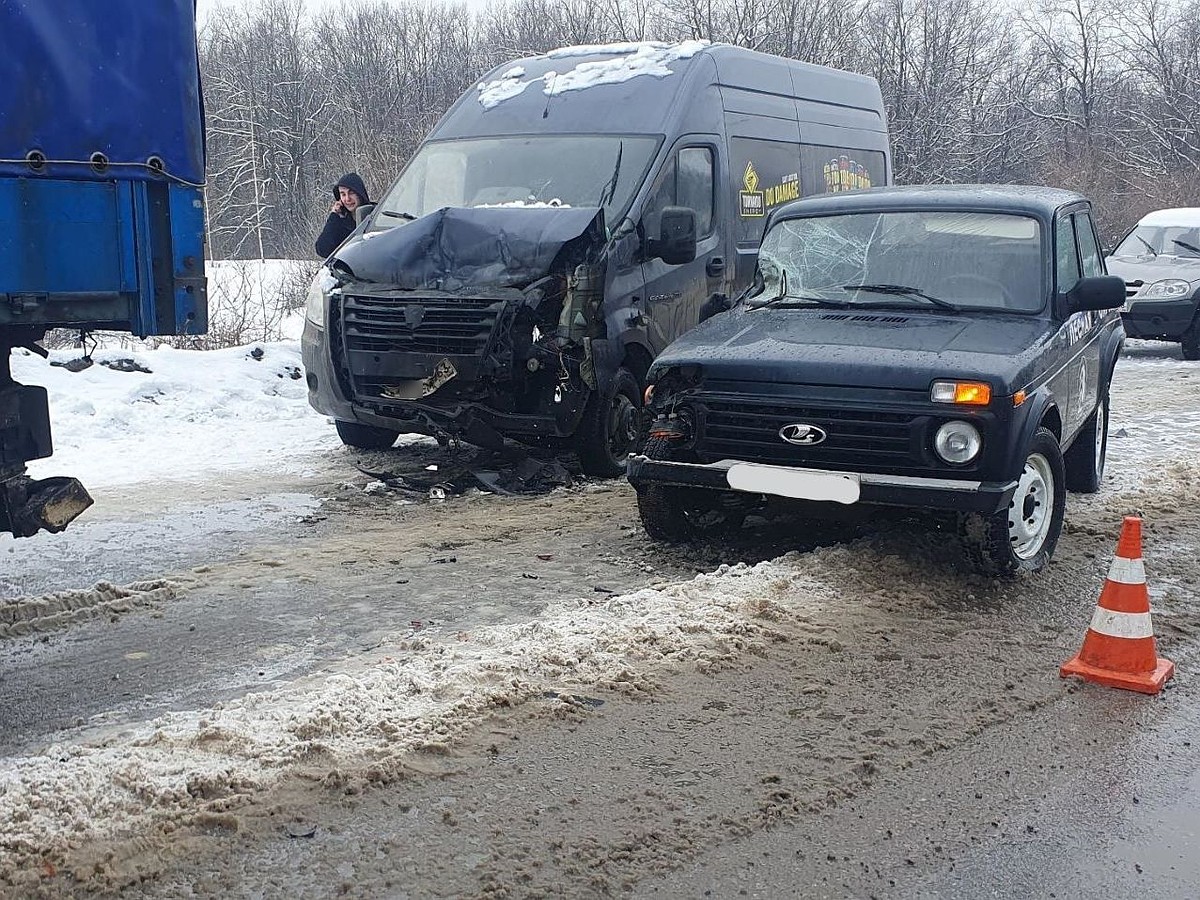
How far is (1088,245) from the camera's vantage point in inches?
308

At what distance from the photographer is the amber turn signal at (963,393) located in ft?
18.4

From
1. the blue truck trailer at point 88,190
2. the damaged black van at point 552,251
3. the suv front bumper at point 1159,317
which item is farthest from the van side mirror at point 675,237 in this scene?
the suv front bumper at point 1159,317

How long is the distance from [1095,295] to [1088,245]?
144 cm

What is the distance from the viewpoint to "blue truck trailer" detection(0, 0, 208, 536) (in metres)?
4.72

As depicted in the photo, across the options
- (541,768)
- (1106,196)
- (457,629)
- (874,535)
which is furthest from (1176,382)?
(1106,196)

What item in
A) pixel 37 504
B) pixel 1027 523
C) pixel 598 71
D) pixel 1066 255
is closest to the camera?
pixel 37 504

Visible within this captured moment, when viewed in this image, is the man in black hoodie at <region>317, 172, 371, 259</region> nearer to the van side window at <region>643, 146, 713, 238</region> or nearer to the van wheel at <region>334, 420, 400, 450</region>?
the van wheel at <region>334, 420, 400, 450</region>

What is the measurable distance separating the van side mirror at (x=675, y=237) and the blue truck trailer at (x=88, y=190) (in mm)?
3600

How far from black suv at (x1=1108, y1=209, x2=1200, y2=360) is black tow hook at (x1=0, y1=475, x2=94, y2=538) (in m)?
13.4

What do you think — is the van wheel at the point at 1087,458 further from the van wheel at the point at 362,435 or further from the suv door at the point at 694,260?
the van wheel at the point at 362,435

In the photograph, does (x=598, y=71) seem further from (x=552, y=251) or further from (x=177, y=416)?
(x=177, y=416)

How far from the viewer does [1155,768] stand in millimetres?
4098

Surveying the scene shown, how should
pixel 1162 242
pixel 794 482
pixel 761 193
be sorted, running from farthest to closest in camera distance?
pixel 1162 242
pixel 761 193
pixel 794 482

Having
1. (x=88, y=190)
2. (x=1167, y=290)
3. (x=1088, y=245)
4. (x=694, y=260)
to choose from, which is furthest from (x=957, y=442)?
(x=1167, y=290)
